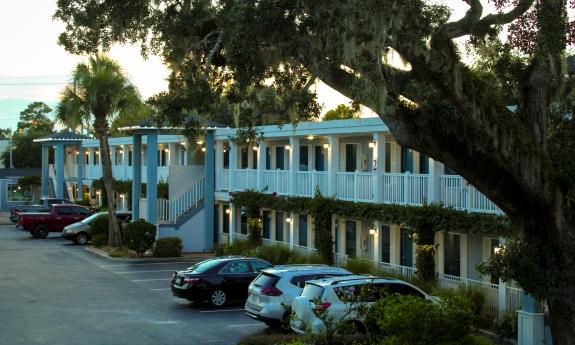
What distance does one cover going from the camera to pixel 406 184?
22625 millimetres

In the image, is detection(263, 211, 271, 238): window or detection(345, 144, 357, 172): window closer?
detection(345, 144, 357, 172): window

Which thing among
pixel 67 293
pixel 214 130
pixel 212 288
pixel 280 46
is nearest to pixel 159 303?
pixel 212 288

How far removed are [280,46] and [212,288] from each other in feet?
30.5

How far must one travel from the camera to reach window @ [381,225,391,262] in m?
25.6

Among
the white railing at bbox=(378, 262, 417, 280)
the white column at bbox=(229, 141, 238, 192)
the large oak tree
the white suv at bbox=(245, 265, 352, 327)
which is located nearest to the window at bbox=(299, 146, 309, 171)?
the white column at bbox=(229, 141, 238, 192)

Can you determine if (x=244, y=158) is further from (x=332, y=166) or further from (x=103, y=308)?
(x=103, y=308)

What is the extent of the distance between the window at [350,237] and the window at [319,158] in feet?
13.2

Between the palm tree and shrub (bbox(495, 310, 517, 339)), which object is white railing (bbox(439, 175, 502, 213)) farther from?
the palm tree

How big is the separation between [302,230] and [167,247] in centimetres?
619

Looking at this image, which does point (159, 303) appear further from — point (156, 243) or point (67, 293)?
point (156, 243)

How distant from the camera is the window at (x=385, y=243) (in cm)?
2561

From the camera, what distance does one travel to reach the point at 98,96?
3422cm

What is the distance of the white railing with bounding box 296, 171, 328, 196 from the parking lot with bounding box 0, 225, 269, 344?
564 cm

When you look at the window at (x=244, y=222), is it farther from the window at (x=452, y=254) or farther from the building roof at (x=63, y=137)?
the building roof at (x=63, y=137)
